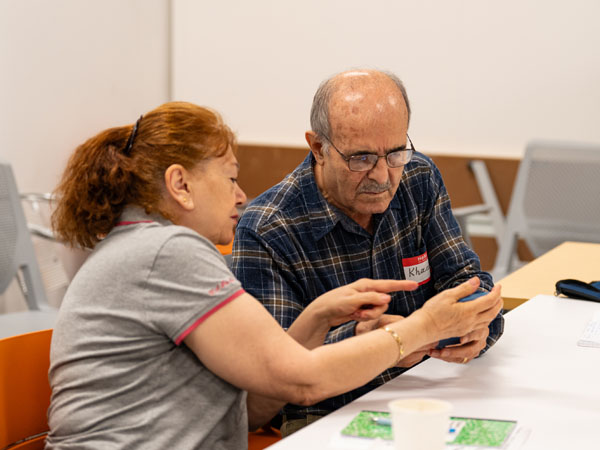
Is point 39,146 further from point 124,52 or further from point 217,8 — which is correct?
point 217,8

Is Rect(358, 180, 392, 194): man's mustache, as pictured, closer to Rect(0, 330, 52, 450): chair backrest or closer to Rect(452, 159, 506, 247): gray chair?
Rect(0, 330, 52, 450): chair backrest

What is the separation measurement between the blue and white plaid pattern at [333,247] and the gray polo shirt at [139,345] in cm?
40

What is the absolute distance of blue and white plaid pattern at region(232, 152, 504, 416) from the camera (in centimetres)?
172

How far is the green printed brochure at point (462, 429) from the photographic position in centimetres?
112

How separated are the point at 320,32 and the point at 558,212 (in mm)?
1811

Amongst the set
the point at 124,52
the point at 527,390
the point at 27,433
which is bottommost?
the point at 27,433

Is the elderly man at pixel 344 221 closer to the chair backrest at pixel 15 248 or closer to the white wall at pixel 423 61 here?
the chair backrest at pixel 15 248

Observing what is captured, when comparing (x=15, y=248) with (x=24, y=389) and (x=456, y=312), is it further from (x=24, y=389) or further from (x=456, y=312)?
(x=456, y=312)

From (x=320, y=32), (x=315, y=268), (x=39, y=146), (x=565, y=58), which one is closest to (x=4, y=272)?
(x=39, y=146)

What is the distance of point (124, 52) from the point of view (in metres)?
4.69

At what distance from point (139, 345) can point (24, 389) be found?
12.3 inches

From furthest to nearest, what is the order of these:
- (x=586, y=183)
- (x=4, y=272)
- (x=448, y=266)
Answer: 1. (x=586, y=183)
2. (x=4, y=272)
3. (x=448, y=266)

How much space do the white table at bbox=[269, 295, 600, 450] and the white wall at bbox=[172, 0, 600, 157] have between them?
2.54m

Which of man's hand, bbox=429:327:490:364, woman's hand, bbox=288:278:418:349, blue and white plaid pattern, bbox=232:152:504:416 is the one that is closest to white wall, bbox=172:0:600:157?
blue and white plaid pattern, bbox=232:152:504:416
